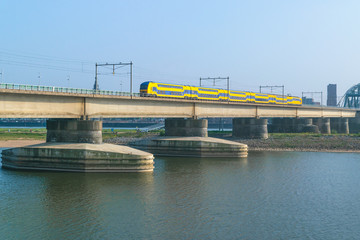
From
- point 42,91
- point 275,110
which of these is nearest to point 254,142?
point 275,110

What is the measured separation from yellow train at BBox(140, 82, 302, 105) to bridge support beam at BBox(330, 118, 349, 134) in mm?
25492

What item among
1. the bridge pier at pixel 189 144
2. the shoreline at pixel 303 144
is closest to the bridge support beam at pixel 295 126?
the shoreline at pixel 303 144

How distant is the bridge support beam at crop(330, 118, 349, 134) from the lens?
436 feet

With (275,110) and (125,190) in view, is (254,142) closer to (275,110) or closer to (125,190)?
(275,110)

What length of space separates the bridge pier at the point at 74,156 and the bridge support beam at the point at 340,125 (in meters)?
97.5

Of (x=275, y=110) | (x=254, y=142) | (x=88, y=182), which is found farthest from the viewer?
(x=275, y=110)

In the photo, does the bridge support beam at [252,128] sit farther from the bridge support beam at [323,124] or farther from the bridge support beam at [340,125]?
the bridge support beam at [340,125]

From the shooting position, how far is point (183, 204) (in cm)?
3562

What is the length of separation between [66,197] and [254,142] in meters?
58.1

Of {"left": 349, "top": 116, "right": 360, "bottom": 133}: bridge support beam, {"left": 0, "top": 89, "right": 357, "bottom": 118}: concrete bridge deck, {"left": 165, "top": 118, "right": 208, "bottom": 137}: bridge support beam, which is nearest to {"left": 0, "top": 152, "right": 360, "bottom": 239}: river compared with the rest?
{"left": 0, "top": 89, "right": 357, "bottom": 118}: concrete bridge deck

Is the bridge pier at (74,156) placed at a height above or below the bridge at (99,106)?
below

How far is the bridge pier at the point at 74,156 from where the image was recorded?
4947 centimetres

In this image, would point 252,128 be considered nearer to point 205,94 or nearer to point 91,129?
point 205,94

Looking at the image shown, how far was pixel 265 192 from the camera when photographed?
1606 inches
